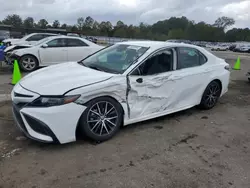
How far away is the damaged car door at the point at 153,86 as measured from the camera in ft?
13.0

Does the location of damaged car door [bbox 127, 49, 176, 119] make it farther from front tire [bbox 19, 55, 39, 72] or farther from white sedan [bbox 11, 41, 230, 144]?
front tire [bbox 19, 55, 39, 72]

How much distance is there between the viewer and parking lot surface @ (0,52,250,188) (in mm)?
2859

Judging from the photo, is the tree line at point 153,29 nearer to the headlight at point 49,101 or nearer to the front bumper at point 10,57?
the front bumper at point 10,57

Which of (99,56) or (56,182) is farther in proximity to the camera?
(99,56)

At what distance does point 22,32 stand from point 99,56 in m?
28.8

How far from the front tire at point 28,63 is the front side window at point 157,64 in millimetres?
6939

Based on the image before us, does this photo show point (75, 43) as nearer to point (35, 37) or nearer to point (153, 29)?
point (35, 37)

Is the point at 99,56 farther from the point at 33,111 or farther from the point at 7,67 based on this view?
the point at 7,67

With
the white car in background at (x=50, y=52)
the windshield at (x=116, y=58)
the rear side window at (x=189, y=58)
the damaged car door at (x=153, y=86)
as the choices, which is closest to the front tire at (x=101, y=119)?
the damaged car door at (x=153, y=86)

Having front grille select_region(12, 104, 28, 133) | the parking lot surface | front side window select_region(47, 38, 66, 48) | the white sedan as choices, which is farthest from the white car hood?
front side window select_region(47, 38, 66, 48)

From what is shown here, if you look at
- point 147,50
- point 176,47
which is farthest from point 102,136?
point 176,47

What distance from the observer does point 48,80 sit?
3.61 meters

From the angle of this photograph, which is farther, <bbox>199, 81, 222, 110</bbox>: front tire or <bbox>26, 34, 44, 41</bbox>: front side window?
<bbox>26, 34, 44, 41</bbox>: front side window

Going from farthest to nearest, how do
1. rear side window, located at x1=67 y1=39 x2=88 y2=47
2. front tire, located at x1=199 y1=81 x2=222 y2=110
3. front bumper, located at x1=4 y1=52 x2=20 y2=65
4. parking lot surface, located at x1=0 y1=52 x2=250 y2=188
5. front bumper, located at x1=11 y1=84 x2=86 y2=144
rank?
1. rear side window, located at x1=67 y1=39 x2=88 y2=47
2. front bumper, located at x1=4 y1=52 x2=20 y2=65
3. front tire, located at x1=199 y1=81 x2=222 y2=110
4. front bumper, located at x1=11 y1=84 x2=86 y2=144
5. parking lot surface, located at x1=0 y1=52 x2=250 y2=188
